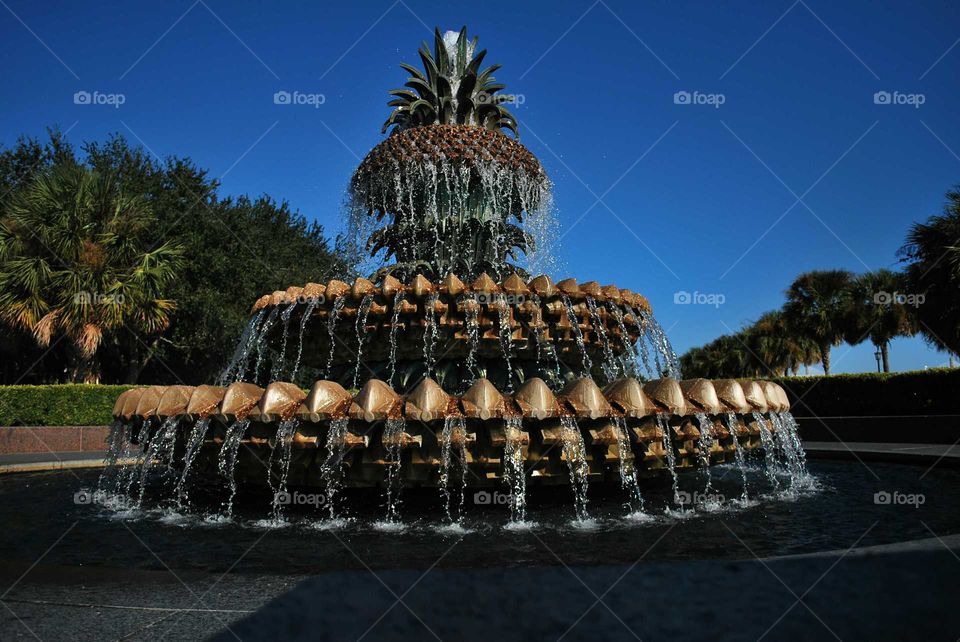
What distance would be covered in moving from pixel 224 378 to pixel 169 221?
1007 inches

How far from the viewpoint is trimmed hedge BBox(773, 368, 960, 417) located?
1756 cm

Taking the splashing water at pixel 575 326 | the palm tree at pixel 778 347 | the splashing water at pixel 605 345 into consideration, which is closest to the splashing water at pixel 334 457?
the splashing water at pixel 575 326

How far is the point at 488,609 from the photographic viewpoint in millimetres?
2088

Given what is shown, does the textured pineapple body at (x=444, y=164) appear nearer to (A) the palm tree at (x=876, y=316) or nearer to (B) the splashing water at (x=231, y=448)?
(B) the splashing water at (x=231, y=448)

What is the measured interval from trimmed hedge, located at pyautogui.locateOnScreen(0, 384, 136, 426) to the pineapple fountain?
452 inches

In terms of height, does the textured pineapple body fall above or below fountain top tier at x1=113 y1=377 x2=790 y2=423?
above

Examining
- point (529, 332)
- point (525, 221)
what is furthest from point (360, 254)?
point (529, 332)

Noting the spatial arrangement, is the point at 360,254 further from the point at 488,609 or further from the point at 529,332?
the point at 488,609

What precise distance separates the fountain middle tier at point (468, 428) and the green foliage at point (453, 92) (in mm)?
6115

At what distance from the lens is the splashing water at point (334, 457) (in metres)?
4.67

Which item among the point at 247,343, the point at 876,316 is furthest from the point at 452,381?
the point at 876,316

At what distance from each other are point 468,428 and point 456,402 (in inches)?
8.3

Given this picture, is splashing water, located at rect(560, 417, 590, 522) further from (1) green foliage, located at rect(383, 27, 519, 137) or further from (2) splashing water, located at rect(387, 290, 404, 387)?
(1) green foliage, located at rect(383, 27, 519, 137)

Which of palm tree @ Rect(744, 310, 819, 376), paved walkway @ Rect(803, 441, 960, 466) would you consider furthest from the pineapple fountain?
palm tree @ Rect(744, 310, 819, 376)
